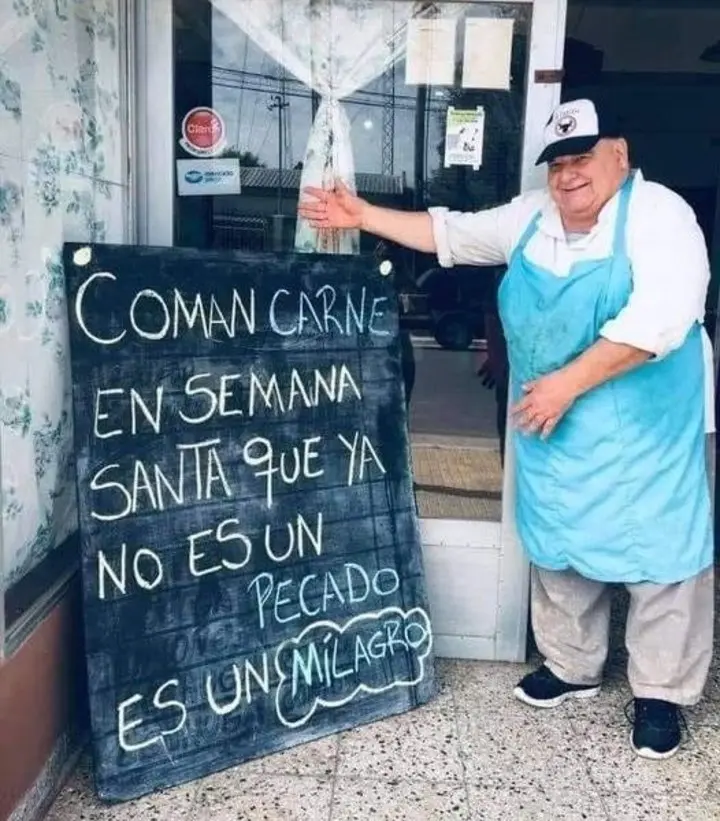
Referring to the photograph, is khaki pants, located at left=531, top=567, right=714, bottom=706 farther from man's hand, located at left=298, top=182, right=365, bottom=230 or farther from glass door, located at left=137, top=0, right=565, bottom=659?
man's hand, located at left=298, top=182, right=365, bottom=230

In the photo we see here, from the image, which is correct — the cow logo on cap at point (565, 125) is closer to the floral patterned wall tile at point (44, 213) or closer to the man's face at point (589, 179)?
the man's face at point (589, 179)

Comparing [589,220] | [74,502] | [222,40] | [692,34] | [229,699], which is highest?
[692,34]

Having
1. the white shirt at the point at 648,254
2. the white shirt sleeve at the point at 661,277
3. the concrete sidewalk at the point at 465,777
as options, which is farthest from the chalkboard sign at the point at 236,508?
the white shirt sleeve at the point at 661,277

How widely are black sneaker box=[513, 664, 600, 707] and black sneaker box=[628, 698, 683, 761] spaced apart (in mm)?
214

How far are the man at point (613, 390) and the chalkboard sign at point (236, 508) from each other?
0.36m

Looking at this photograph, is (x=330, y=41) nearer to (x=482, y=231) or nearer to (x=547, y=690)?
(x=482, y=231)

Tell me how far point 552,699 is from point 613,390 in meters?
0.95

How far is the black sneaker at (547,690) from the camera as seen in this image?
258 centimetres

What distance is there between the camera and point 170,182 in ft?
8.52

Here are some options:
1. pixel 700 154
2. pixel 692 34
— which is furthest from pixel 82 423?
pixel 700 154

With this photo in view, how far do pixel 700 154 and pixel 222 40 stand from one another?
215 inches

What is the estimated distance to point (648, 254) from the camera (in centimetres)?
213

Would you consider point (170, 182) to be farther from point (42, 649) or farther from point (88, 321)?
point (42, 649)

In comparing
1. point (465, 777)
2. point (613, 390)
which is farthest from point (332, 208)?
point (465, 777)
